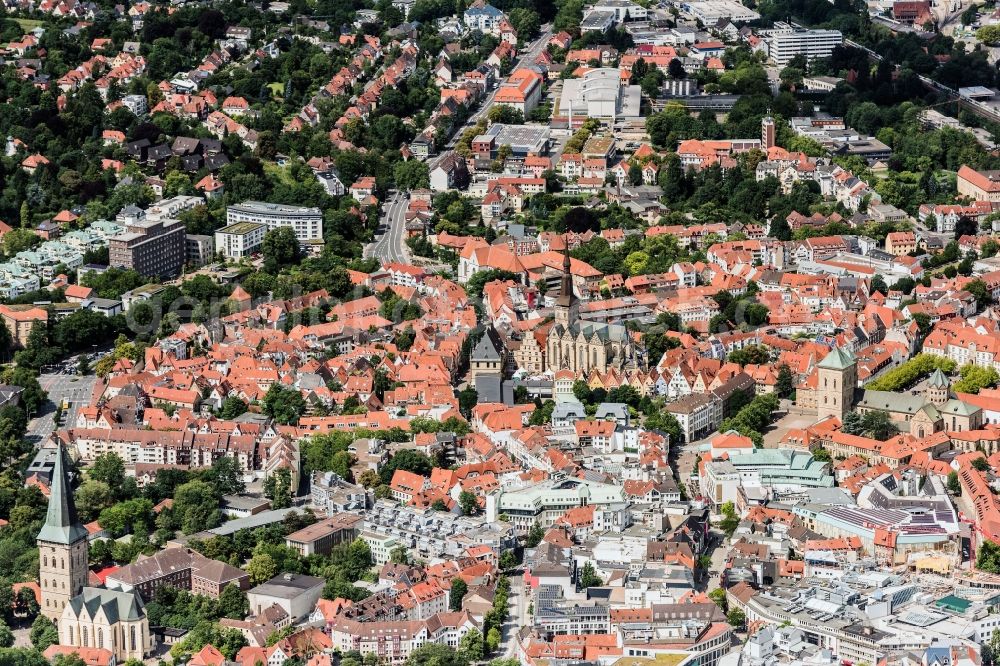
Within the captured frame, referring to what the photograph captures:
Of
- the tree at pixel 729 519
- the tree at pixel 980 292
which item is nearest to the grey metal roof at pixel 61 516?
the tree at pixel 729 519

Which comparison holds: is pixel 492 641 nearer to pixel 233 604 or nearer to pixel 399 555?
pixel 399 555

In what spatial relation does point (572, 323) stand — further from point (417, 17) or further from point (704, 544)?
point (417, 17)

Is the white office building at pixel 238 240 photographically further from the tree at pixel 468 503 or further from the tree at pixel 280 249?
the tree at pixel 468 503

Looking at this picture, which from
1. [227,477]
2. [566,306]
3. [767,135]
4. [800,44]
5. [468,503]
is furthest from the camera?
[800,44]

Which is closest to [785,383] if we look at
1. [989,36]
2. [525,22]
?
[525,22]

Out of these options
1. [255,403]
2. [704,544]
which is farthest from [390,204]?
[704,544]

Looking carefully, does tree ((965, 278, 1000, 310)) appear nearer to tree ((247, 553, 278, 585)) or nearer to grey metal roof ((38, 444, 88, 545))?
tree ((247, 553, 278, 585))
